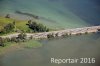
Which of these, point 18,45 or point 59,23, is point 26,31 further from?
point 59,23

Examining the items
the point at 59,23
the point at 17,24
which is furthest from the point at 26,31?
the point at 59,23

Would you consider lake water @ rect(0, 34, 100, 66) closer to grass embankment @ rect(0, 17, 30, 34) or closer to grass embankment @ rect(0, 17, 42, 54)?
grass embankment @ rect(0, 17, 42, 54)

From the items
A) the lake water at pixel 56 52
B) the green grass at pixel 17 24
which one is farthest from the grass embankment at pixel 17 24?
the lake water at pixel 56 52

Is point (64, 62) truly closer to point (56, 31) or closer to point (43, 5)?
point (56, 31)

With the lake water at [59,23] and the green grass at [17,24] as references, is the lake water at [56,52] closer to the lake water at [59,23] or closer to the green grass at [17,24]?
the lake water at [59,23]

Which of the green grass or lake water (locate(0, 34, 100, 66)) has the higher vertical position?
the green grass

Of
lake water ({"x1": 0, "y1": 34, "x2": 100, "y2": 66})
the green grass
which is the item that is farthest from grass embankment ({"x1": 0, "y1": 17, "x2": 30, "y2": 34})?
lake water ({"x1": 0, "y1": 34, "x2": 100, "y2": 66})

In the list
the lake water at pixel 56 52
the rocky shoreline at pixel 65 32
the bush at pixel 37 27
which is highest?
the bush at pixel 37 27

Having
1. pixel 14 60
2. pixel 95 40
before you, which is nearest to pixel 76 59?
pixel 95 40

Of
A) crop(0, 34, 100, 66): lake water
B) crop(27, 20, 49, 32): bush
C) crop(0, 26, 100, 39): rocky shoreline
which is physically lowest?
crop(0, 34, 100, 66): lake water
